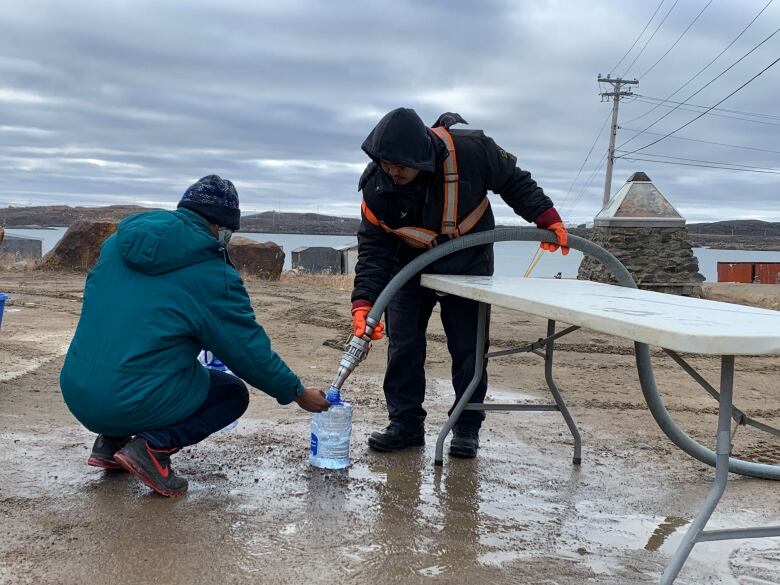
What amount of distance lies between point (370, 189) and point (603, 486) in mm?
1758

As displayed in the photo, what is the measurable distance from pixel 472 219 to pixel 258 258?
33.8 ft

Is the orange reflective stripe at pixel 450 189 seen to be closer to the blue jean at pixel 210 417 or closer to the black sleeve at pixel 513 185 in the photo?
the black sleeve at pixel 513 185

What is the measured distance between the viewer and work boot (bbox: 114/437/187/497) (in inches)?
111

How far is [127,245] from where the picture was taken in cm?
264

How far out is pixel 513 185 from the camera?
370 centimetres

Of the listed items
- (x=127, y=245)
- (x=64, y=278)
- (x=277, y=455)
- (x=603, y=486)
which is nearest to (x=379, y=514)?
(x=277, y=455)

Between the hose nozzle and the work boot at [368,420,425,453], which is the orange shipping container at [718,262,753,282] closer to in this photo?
the work boot at [368,420,425,453]

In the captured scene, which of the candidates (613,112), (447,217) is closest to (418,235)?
(447,217)

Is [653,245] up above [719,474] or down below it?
above

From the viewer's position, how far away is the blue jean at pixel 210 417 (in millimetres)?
2912

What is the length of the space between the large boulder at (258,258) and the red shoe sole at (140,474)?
10562mm

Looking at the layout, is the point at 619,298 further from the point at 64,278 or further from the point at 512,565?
the point at 64,278

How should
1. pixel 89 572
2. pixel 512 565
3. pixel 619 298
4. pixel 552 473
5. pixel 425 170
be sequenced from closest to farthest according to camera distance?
pixel 89 572, pixel 512 565, pixel 619 298, pixel 425 170, pixel 552 473

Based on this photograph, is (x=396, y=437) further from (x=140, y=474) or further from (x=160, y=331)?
(x=160, y=331)
